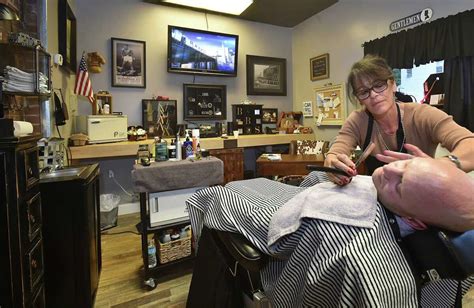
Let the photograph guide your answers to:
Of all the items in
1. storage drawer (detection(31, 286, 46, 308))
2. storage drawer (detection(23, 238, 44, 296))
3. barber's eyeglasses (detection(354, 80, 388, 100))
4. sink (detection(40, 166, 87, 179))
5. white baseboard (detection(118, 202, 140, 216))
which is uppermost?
barber's eyeglasses (detection(354, 80, 388, 100))

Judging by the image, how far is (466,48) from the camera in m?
2.31

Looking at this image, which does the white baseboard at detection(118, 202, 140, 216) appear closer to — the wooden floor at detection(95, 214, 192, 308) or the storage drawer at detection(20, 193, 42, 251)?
the wooden floor at detection(95, 214, 192, 308)

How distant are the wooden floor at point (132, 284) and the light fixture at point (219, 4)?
2992 millimetres

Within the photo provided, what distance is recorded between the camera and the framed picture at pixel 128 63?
10.9 ft

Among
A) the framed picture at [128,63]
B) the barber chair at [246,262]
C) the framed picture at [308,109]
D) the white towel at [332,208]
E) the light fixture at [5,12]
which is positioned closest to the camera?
the white towel at [332,208]

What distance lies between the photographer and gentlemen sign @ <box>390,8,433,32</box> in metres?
2.67

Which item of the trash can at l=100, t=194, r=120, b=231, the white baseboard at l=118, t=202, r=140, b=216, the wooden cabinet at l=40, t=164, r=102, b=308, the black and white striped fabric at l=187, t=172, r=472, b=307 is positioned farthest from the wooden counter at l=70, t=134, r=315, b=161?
the black and white striped fabric at l=187, t=172, r=472, b=307

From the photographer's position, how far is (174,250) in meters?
1.94

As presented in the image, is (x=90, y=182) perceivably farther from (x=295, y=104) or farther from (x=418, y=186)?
(x=295, y=104)

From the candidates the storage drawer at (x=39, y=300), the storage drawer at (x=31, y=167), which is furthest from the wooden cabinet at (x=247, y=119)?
the storage drawer at (x=39, y=300)

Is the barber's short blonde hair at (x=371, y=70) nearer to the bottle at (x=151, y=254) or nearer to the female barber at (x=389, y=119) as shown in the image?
the female barber at (x=389, y=119)

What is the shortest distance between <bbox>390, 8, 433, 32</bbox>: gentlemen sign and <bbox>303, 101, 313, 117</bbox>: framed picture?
1487mm

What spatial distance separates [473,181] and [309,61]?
413 centimetres

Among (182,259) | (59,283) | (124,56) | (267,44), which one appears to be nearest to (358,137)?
(182,259)
